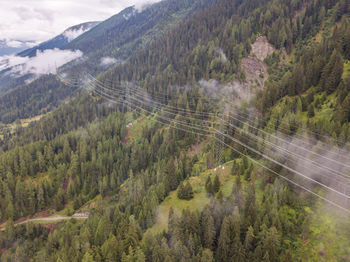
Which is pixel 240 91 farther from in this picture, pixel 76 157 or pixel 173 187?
pixel 76 157

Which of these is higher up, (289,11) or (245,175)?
(289,11)

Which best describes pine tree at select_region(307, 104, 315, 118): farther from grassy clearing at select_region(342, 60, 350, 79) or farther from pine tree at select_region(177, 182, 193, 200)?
pine tree at select_region(177, 182, 193, 200)

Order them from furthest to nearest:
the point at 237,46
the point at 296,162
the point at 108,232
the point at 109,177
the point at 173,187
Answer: the point at 237,46, the point at 109,177, the point at 173,187, the point at 108,232, the point at 296,162

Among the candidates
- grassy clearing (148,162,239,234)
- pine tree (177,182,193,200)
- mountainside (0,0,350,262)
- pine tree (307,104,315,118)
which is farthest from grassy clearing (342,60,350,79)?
pine tree (177,182,193,200)

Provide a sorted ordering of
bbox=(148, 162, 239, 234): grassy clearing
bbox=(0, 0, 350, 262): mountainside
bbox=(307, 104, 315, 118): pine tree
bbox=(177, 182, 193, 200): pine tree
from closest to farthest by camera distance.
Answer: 1. bbox=(0, 0, 350, 262): mountainside
2. bbox=(148, 162, 239, 234): grassy clearing
3. bbox=(177, 182, 193, 200): pine tree
4. bbox=(307, 104, 315, 118): pine tree

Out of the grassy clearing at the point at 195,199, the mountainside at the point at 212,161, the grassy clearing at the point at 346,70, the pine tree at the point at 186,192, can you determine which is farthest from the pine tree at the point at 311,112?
the pine tree at the point at 186,192

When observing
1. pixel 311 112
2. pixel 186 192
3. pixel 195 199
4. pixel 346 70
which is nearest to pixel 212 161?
pixel 186 192

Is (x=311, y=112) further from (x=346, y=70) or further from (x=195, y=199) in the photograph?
(x=195, y=199)

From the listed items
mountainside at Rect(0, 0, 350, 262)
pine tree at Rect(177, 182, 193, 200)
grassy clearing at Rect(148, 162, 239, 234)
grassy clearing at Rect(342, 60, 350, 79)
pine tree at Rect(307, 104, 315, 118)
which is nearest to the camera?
mountainside at Rect(0, 0, 350, 262)

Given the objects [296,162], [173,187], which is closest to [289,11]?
[296,162]
